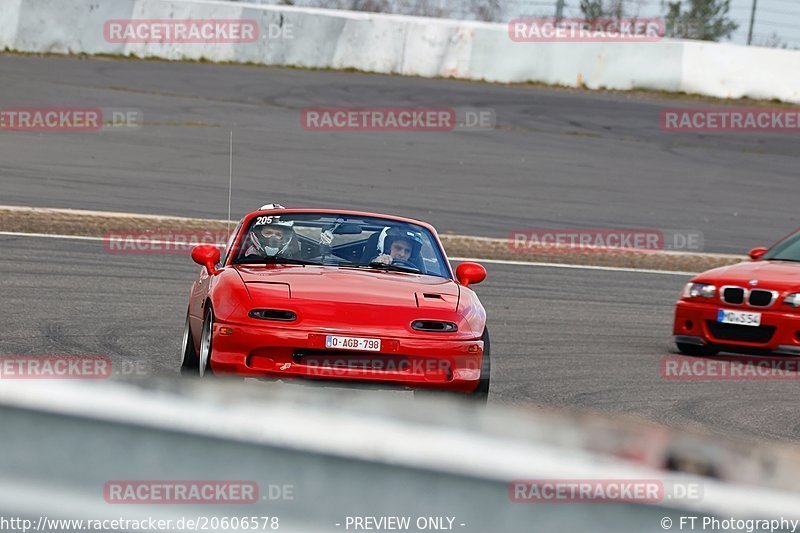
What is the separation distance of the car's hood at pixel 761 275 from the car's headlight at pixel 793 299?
7 cm

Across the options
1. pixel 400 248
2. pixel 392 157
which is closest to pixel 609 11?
pixel 392 157

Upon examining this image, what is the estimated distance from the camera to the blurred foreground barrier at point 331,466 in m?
2.03

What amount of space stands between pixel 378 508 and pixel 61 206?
15463 mm

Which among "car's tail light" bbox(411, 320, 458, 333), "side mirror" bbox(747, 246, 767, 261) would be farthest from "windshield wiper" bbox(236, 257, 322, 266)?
"side mirror" bbox(747, 246, 767, 261)

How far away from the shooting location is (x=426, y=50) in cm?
2864

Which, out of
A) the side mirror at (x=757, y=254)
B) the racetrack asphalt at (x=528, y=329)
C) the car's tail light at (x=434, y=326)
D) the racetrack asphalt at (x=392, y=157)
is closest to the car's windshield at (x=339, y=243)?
the racetrack asphalt at (x=528, y=329)

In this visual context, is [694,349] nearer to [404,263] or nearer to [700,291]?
[700,291]

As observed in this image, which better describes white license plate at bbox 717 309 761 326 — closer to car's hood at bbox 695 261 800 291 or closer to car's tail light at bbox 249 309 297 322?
car's hood at bbox 695 261 800 291

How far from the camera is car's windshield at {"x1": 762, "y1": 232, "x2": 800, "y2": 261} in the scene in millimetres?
11714

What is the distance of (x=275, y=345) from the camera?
693cm

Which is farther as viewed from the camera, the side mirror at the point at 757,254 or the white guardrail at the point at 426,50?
the white guardrail at the point at 426,50

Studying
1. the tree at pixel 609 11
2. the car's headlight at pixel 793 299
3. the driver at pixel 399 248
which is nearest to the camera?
the driver at pixel 399 248

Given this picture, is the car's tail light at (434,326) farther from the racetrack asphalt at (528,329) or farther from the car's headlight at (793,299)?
the car's headlight at (793,299)

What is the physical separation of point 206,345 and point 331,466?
525cm
